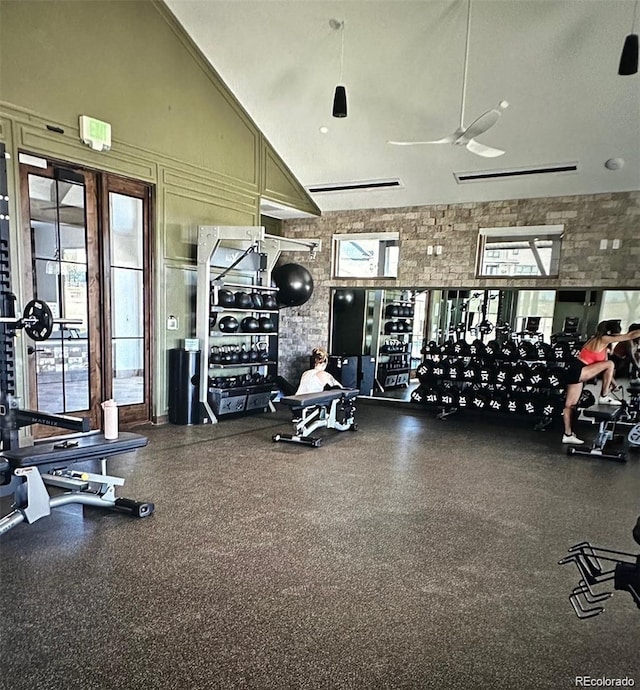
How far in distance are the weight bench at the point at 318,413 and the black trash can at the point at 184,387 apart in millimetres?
1167

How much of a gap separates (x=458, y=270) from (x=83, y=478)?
226 inches

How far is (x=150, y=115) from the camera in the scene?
526cm

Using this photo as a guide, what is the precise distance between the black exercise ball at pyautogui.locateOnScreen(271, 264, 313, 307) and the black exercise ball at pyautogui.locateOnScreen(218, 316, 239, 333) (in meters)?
0.96

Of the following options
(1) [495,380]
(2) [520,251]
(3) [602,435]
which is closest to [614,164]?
(2) [520,251]

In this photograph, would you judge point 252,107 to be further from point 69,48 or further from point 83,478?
point 83,478

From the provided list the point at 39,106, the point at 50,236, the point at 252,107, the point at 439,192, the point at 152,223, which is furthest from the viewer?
the point at 439,192

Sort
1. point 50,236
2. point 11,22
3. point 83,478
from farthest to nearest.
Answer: point 50,236 → point 11,22 → point 83,478

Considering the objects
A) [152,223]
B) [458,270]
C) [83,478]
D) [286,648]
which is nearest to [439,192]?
[458,270]

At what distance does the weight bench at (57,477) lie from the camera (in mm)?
2584

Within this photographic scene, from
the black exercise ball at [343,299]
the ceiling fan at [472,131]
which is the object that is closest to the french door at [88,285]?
the ceiling fan at [472,131]

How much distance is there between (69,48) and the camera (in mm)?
4441

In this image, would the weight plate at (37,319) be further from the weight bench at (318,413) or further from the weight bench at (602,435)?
the weight bench at (602,435)

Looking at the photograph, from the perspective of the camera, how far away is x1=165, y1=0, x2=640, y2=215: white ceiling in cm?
457

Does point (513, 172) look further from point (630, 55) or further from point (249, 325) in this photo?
point (249, 325)
